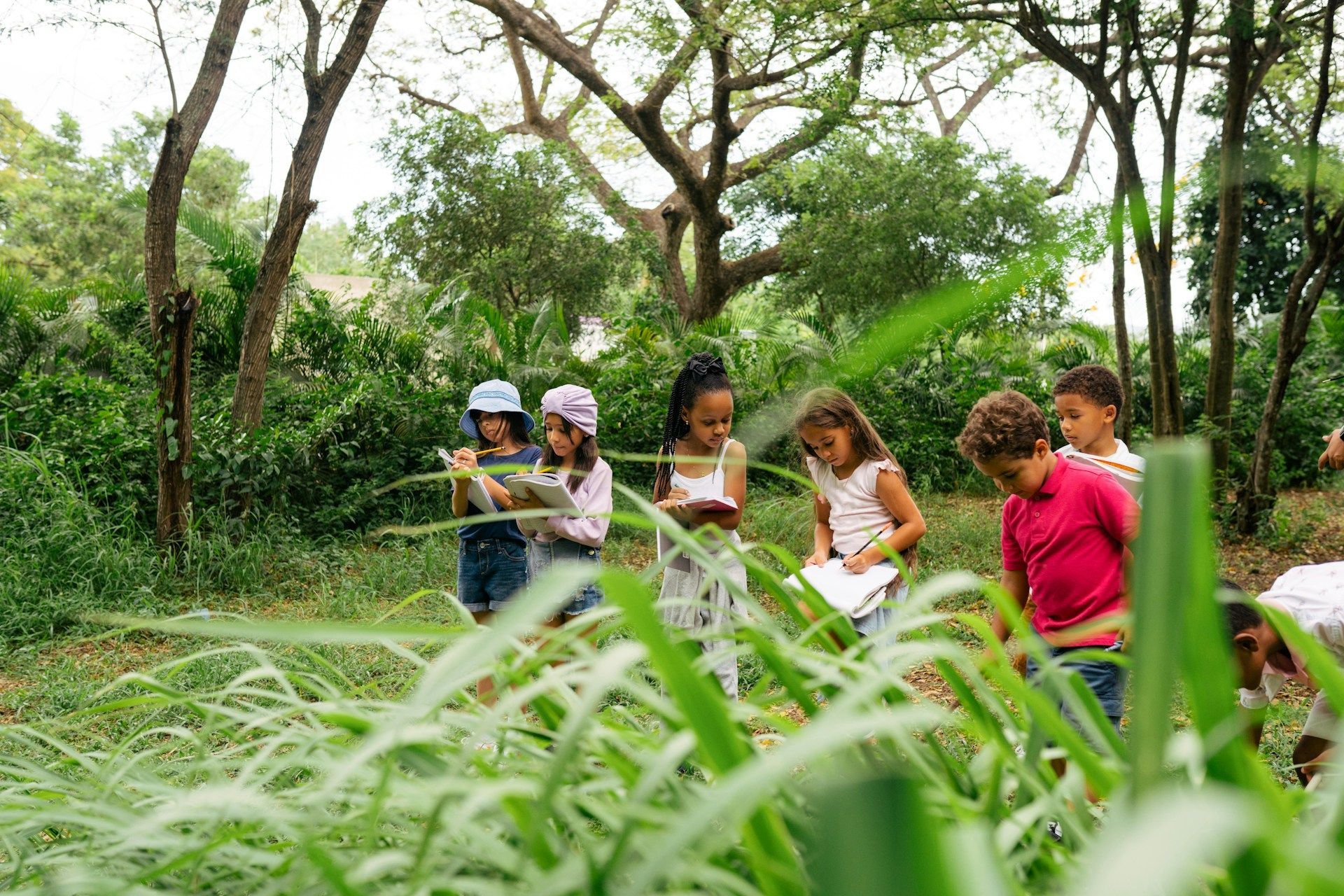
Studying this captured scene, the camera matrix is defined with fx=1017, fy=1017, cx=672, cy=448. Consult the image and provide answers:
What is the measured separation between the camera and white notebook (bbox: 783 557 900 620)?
2.76 m

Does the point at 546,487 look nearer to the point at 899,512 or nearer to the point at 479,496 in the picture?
the point at 479,496

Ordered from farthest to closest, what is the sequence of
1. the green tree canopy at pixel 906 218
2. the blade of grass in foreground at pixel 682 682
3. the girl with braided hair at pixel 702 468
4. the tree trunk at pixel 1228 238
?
the green tree canopy at pixel 906 218 → the tree trunk at pixel 1228 238 → the girl with braided hair at pixel 702 468 → the blade of grass in foreground at pixel 682 682

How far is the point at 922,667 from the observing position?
16.3 ft

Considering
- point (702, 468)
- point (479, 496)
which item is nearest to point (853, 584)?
point (702, 468)

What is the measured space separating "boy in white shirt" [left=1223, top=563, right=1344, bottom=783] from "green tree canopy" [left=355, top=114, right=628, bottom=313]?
13598mm

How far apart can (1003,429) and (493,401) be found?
1985 millimetres

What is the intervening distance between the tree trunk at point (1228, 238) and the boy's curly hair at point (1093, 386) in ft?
14.1

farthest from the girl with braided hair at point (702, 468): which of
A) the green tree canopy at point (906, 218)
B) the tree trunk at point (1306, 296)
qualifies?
the green tree canopy at point (906, 218)

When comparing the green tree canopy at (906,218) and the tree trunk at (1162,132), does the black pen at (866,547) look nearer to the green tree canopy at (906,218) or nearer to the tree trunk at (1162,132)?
the tree trunk at (1162,132)

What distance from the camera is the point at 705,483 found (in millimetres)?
3350

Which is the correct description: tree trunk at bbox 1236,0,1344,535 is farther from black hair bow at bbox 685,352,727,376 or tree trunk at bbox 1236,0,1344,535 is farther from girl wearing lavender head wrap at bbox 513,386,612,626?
girl wearing lavender head wrap at bbox 513,386,612,626

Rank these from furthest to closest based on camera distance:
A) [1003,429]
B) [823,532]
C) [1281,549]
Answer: [1281,549]
[823,532]
[1003,429]

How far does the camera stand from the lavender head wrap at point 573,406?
3490 millimetres

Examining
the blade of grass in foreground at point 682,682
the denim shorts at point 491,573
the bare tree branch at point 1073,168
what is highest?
the bare tree branch at point 1073,168
